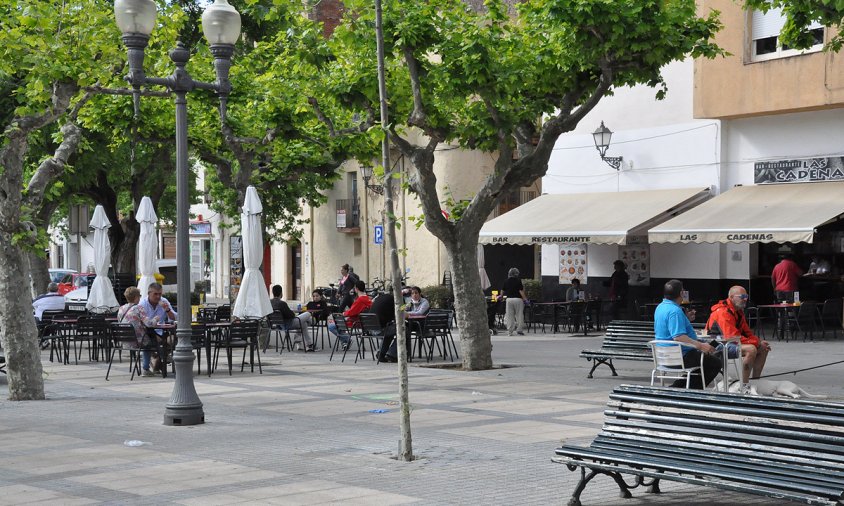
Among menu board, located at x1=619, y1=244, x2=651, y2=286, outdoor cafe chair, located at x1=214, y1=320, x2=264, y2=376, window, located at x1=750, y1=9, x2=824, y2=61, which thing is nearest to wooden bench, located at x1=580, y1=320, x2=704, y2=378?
outdoor cafe chair, located at x1=214, y1=320, x2=264, y2=376

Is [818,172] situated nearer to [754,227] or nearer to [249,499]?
[754,227]

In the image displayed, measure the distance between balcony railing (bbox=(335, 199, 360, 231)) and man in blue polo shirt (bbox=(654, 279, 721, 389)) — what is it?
30.6m

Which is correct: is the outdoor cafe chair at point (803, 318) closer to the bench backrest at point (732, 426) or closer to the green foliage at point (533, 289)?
the green foliage at point (533, 289)

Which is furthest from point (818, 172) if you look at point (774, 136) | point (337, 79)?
point (337, 79)

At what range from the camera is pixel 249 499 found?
8.30 m

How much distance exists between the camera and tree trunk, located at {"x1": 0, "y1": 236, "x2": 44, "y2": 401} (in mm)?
14367

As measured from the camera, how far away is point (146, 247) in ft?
75.3

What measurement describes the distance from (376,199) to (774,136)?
19606 millimetres

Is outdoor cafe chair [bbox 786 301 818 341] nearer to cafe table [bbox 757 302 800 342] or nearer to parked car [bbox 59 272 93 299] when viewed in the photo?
cafe table [bbox 757 302 800 342]

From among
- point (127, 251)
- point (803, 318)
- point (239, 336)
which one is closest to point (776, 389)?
point (239, 336)

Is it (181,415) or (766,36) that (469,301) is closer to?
(181,415)

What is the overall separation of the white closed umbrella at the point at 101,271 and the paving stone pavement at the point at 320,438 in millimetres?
3884

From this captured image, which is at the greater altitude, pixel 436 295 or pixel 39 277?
pixel 39 277

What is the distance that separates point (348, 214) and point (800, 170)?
2255cm
